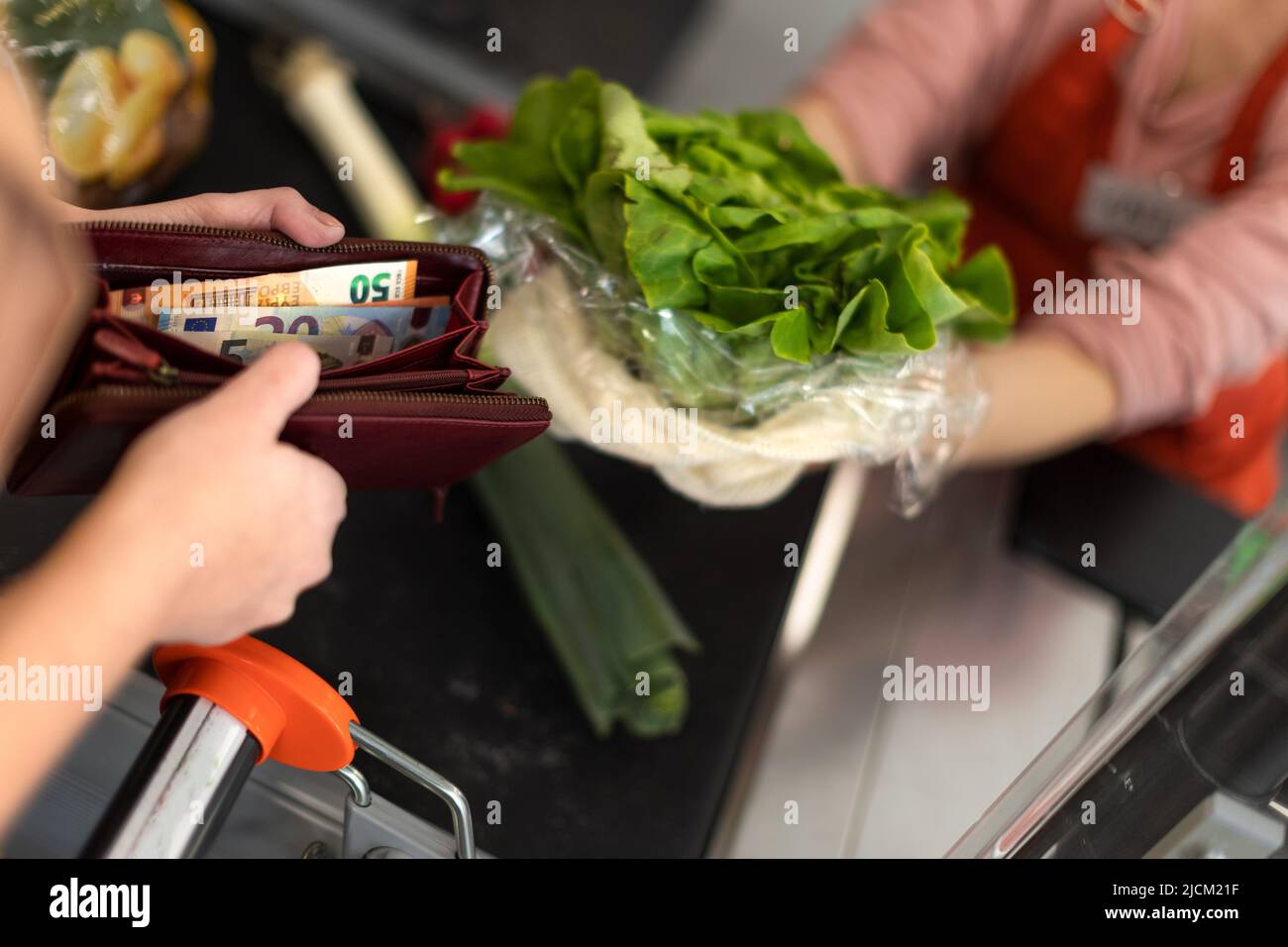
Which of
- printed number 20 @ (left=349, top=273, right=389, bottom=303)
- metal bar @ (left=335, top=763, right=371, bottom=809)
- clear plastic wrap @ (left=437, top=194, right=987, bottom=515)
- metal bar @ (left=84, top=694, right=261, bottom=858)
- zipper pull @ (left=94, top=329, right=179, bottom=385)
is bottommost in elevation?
metal bar @ (left=335, top=763, right=371, bottom=809)

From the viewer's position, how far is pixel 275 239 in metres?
0.55

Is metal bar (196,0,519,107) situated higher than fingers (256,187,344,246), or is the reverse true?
metal bar (196,0,519,107)

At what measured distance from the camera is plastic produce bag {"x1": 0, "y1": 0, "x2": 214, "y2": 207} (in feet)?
2.50

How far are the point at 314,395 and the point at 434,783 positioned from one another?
0.72 feet

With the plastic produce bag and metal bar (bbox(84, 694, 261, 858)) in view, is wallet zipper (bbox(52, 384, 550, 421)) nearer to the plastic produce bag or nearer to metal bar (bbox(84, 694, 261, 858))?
metal bar (bbox(84, 694, 261, 858))

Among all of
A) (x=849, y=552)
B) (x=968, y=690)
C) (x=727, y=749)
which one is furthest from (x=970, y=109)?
(x=727, y=749)

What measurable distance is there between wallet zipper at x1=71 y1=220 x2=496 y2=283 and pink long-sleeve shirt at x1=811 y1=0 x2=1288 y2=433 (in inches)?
28.3

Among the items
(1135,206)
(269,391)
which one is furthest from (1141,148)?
(269,391)

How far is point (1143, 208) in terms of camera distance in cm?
118

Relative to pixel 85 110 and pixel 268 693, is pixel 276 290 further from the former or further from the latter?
pixel 85 110

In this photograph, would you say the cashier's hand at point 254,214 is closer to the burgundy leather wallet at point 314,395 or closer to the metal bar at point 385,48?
the burgundy leather wallet at point 314,395

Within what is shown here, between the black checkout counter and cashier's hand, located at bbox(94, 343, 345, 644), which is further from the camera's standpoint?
the black checkout counter

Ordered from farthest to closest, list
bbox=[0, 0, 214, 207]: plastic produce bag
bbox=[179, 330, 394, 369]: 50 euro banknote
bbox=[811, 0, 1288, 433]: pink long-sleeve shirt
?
bbox=[811, 0, 1288, 433]: pink long-sleeve shirt → bbox=[0, 0, 214, 207]: plastic produce bag → bbox=[179, 330, 394, 369]: 50 euro banknote

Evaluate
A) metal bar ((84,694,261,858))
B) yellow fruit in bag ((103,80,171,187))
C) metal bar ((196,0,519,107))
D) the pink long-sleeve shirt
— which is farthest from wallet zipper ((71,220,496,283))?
metal bar ((196,0,519,107))
